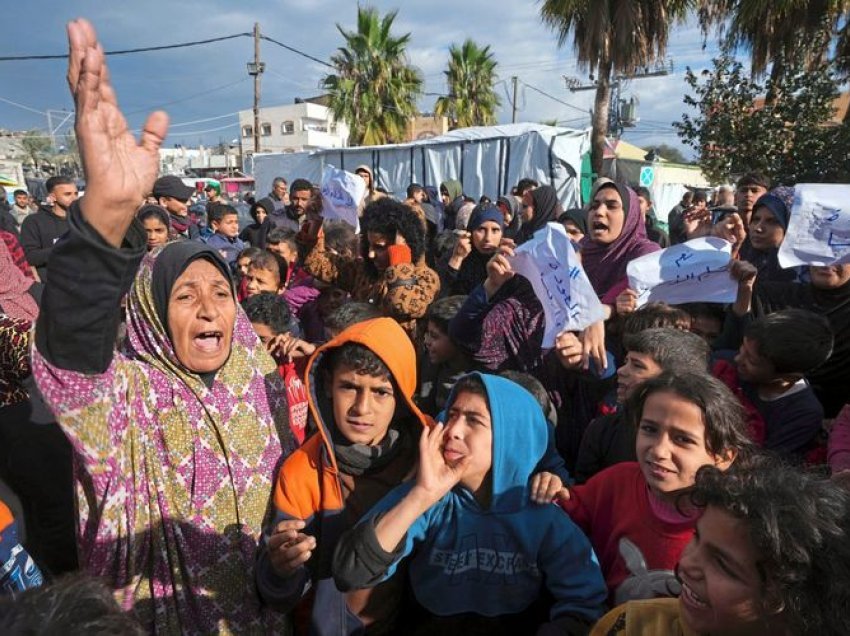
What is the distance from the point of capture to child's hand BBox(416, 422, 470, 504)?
1.36m

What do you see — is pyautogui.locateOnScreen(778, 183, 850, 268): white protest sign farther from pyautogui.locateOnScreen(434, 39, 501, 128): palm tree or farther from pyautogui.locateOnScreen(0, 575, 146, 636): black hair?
pyautogui.locateOnScreen(434, 39, 501, 128): palm tree

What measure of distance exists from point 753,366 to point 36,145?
78.0 metres

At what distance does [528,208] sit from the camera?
20.3 feet

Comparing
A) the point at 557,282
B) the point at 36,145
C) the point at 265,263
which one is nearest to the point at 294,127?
the point at 36,145

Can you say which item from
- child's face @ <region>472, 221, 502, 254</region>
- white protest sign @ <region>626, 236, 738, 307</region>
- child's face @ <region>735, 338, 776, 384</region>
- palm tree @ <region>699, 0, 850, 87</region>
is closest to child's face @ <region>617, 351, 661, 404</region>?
child's face @ <region>735, 338, 776, 384</region>

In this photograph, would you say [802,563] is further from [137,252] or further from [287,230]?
[287,230]

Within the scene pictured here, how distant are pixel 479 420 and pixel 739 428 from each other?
2.58ft

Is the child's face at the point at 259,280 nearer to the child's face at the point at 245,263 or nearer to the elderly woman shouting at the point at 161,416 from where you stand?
the child's face at the point at 245,263

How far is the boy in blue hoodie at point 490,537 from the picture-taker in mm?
1419

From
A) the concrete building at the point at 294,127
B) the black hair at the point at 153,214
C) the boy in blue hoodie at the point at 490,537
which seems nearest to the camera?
the boy in blue hoodie at the point at 490,537

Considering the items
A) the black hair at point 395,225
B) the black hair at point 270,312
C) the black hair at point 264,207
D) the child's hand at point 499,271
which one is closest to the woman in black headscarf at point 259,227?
the black hair at point 264,207

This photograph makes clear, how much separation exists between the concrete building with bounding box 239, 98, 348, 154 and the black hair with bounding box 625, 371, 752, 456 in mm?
58769

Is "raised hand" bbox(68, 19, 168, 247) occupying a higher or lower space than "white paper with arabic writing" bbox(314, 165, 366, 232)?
lower

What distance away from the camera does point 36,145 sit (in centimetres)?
6247
